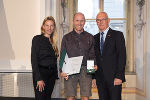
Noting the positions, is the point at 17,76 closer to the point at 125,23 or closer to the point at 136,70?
the point at 136,70

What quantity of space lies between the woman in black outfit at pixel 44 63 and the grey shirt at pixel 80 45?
0.22 meters

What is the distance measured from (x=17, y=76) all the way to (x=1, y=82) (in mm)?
323

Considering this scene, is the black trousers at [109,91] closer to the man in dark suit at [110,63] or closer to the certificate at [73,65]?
the man in dark suit at [110,63]

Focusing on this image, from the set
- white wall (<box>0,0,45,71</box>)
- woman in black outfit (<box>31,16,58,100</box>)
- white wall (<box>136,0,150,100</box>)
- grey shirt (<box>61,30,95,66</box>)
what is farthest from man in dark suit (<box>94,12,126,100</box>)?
white wall (<box>136,0,150,100</box>)

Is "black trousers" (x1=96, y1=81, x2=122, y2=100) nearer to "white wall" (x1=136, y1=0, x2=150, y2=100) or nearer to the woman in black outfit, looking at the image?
the woman in black outfit

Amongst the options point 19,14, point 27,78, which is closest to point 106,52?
point 27,78

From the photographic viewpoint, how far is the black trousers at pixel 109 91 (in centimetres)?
261

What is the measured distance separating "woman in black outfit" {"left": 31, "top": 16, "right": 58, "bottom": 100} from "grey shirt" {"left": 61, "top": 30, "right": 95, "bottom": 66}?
22cm

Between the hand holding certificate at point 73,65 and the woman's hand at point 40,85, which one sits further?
the hand holding certificate at point 73,65

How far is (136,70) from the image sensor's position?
17.2ft

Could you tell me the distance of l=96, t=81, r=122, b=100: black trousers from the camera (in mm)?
2607

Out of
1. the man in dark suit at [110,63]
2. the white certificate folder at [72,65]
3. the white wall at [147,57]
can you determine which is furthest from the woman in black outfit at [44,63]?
the white wall at [147,57]

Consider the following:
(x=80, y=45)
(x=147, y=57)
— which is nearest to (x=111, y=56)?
(x=80, y=45)

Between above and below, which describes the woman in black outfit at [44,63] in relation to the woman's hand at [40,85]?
above
